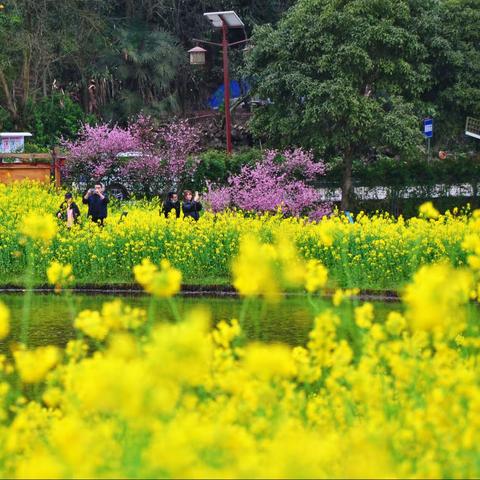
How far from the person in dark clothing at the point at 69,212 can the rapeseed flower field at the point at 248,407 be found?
14328mm

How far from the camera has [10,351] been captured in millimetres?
13164

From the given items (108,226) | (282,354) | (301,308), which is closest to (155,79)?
(108,226)

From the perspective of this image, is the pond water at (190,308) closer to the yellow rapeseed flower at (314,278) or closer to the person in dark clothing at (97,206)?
the person in dark clothing at (97,206)

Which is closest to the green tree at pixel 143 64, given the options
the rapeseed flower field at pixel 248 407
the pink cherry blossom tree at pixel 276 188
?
the pink cherry blossom tree at pixel 276 188

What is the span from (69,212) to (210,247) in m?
3.40

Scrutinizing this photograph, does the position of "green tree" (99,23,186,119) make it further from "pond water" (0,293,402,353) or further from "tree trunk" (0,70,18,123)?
"pond water" (0,293,402,353)

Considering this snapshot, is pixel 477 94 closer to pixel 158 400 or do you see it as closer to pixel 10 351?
pixel 10 351

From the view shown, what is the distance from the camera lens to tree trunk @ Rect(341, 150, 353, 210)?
29109mm

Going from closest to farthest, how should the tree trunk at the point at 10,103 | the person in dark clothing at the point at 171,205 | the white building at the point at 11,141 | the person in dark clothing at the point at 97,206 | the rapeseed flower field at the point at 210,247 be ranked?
the rapeseed flower field at the point at 210,247 → the person in dark clothing at the point at 97,206 → the person in dark clothing at the point at 171,205 → the white building at the point at 11,141 → the tree trunk at the point at 10,103

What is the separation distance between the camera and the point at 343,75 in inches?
1109

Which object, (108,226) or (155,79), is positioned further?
(155,79)

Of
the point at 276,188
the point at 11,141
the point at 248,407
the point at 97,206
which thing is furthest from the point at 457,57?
the point at 248,407

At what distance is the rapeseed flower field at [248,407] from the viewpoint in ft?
14.9

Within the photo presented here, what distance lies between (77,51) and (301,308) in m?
31.1
